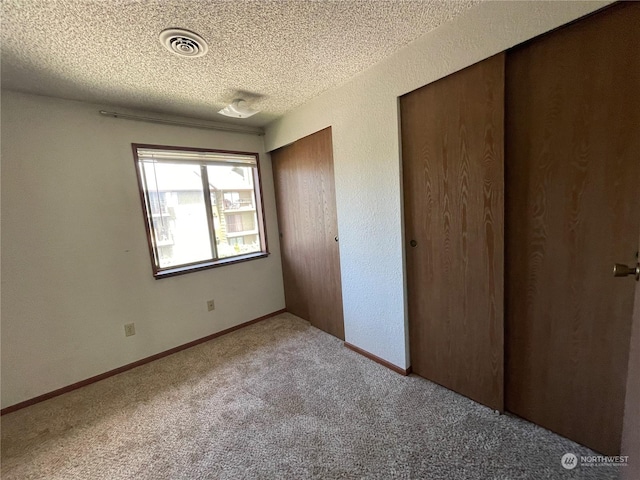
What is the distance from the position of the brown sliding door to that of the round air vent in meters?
1.13

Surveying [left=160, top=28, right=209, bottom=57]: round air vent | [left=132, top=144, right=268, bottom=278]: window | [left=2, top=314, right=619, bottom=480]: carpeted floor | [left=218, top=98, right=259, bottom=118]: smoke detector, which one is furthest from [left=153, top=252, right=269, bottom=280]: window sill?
[left=160, top=28, right=209, bottom=57]: round air vent

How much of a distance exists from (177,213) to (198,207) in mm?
215

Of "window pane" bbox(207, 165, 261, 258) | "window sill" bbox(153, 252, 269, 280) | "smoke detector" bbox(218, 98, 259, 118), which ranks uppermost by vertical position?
"smoke detector" bbox(218, 98, 259, 118)

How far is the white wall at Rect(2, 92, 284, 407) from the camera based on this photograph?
74.3 inches

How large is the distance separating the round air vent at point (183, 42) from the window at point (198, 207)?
47.0 inches

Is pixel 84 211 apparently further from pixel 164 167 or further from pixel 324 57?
pixel 324 57

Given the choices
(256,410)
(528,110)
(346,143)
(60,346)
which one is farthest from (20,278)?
(528,110)

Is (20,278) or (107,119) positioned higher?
(107,119)

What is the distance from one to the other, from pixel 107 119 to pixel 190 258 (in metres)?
1.40

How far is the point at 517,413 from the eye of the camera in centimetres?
152

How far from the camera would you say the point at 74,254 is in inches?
82.4

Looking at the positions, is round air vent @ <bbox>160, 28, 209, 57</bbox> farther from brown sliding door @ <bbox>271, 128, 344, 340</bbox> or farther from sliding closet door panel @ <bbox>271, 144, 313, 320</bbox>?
sliding closet door panel @ <bbox>271, 144, 313, 320</bbox>

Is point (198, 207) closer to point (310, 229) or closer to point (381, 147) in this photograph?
point (310, 229)

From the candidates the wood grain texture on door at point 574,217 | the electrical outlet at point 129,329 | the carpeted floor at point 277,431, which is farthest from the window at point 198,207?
the wood grain texture on door at point 574,217
